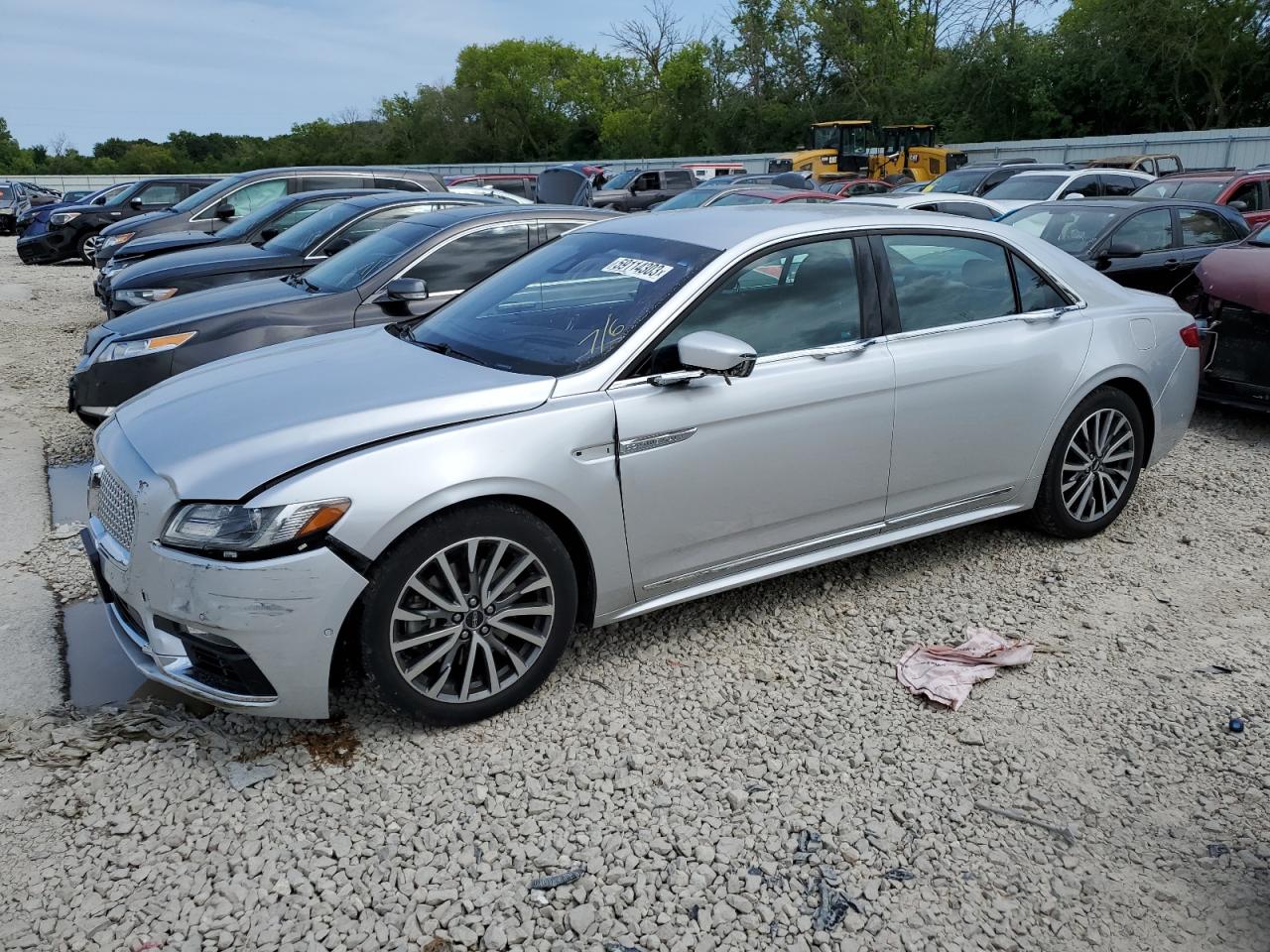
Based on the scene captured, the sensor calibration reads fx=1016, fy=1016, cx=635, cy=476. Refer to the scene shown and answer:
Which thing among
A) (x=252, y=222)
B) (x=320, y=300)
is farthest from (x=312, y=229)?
(x=320, y=300)

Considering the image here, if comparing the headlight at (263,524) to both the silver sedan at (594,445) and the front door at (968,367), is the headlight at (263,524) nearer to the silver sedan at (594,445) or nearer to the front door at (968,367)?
the silver sedan at (594,445)

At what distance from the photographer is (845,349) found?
4023mm

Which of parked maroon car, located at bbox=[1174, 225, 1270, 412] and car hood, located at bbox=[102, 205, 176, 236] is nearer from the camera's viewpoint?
parked maroon car, located at bbox=[1174, 225, 1270, 412]

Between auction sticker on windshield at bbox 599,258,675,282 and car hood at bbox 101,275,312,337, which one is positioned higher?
auction sticker on windshield at bbox 599,258,675,282

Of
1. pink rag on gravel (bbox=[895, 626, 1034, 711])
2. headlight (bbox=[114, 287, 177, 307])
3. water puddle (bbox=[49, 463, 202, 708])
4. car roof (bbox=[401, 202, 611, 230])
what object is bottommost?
pink rag on gravel (bbox=[895, 626, 1034, 711])

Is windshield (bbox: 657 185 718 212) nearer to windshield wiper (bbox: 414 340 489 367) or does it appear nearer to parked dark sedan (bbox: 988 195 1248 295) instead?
parked dark sedan (bbox: 988 195 1248 295)

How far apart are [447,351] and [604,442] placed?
2.93ft

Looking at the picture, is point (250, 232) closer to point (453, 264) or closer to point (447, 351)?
point (453, 264)

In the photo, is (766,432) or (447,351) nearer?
(766,432)

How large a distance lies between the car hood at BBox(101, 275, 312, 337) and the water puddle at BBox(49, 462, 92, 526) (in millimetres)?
933

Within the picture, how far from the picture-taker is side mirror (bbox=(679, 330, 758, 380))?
3.43 meters

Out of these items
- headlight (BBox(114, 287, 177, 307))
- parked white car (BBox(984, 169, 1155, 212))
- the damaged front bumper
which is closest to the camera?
the damaged front bumper

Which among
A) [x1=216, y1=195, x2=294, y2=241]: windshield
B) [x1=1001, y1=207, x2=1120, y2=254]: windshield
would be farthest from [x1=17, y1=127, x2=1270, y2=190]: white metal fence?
[x1=1001, y1=207, x2=1120, y2=254]: windshield

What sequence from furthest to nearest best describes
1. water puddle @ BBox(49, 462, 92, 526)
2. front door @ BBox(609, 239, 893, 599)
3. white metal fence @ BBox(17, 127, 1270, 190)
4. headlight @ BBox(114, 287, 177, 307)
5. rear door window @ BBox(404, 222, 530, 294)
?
white metal fence @ BBox(17, 127, 1270, 190) < headlight @ BBox(114, 287, 177, 307) < rear door window @ BBox(404, 222, 530, 294) < water puddle @ BBox(49, 462, 92, 526) < front door @ BBox(609, 239, 893, 599)
